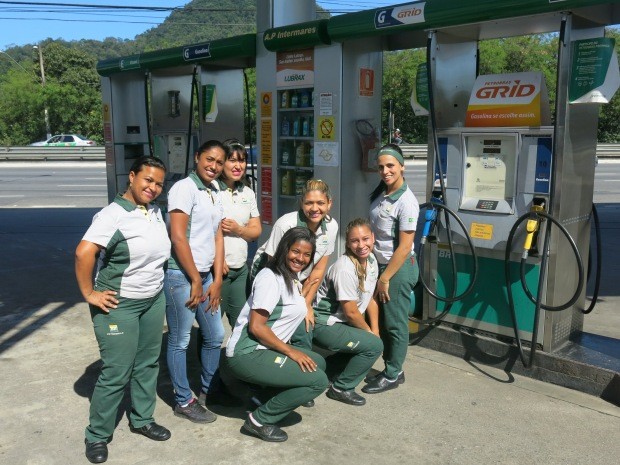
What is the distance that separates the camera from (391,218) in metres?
4.43

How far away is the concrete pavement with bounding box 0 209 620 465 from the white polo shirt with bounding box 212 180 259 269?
39.6 inches

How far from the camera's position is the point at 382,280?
14.4ft

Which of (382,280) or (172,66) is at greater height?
(172,66)

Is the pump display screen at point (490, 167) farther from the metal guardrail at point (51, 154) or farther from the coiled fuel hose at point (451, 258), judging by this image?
the metal guardrail at point (51, 154)

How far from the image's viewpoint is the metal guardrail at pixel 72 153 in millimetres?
29734

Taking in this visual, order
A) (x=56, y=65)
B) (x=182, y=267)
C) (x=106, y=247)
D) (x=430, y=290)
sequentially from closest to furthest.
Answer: (x=106, y=247) → (x=182, y=267) → (x=430, y=290) → (x=56, y=65)

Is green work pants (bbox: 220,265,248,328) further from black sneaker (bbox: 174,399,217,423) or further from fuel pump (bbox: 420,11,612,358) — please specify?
fuel pump (bbox: 420,11,612,358)

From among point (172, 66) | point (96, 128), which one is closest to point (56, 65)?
point (96, 128)

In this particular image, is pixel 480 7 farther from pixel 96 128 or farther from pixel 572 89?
pixel 96 128

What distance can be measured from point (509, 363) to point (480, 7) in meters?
2.61

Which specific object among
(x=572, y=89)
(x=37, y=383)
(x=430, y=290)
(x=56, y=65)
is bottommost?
(x=37, y=383)

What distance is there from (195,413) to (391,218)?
1834mm

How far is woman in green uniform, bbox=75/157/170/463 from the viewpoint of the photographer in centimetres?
334

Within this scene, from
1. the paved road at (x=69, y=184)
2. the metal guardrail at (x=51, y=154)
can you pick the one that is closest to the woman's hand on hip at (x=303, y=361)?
the paved road at (x=69, y=184)
